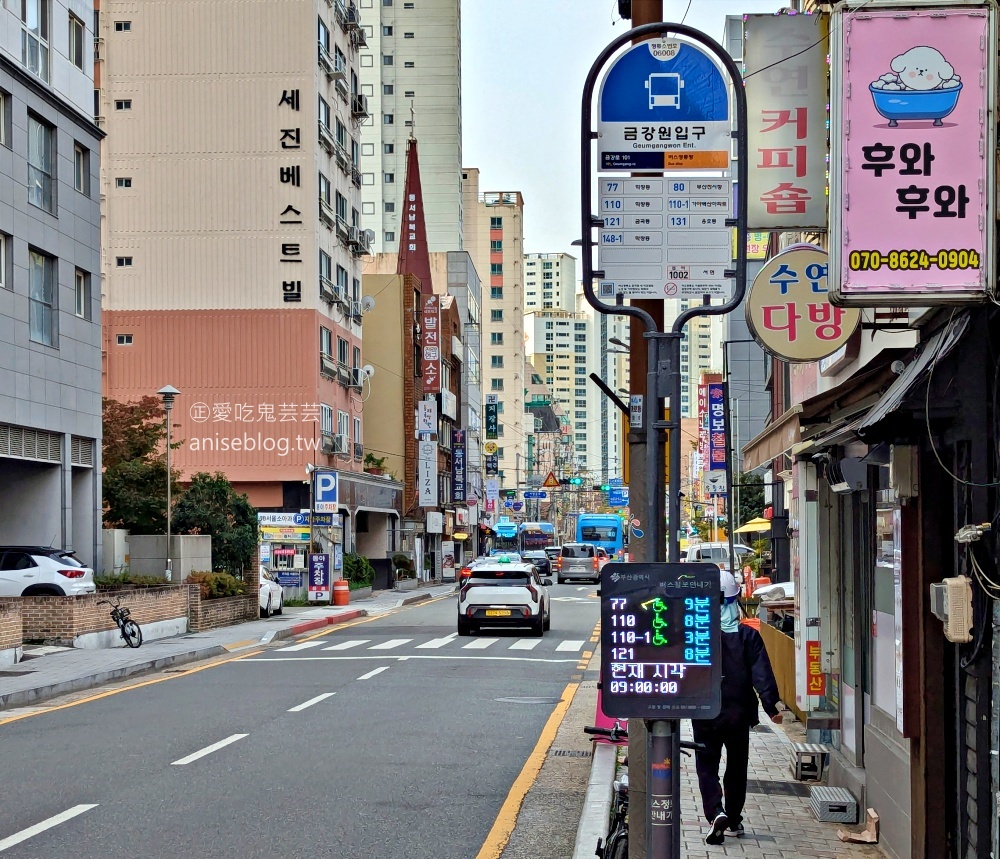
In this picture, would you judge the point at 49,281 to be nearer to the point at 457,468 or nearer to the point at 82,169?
the point at 82,169

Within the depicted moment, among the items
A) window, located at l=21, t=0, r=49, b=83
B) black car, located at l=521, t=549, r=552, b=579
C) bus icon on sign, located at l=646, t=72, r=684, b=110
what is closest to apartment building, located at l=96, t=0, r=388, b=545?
black car, located at l=521, t=549, r=552, b=579

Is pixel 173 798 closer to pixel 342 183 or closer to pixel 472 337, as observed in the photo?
pixel 342 183

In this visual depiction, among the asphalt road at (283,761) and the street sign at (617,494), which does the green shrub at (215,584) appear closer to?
the asphalt road at (283,761)

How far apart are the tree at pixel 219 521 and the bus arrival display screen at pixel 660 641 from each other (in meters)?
31.0

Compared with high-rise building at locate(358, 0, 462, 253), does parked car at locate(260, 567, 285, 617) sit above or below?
below

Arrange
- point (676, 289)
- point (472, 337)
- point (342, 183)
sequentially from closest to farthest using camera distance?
point (676, 289) → point (342, 183) → point (472, 337)

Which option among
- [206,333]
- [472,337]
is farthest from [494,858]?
[472,337]

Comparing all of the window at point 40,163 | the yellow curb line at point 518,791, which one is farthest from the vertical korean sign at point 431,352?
the yellow curb line at point 518,791

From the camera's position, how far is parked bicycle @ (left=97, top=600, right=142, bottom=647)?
25.1 metres

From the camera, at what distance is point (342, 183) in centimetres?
5697

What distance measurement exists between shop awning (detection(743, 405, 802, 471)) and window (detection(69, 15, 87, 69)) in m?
25.4

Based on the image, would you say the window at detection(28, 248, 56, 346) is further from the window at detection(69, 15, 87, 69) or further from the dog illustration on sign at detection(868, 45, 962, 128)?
the dog illustration on sign at detection(868, 45, 962, 128)

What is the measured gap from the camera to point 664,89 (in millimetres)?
6207

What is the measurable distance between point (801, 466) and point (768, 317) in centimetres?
193
